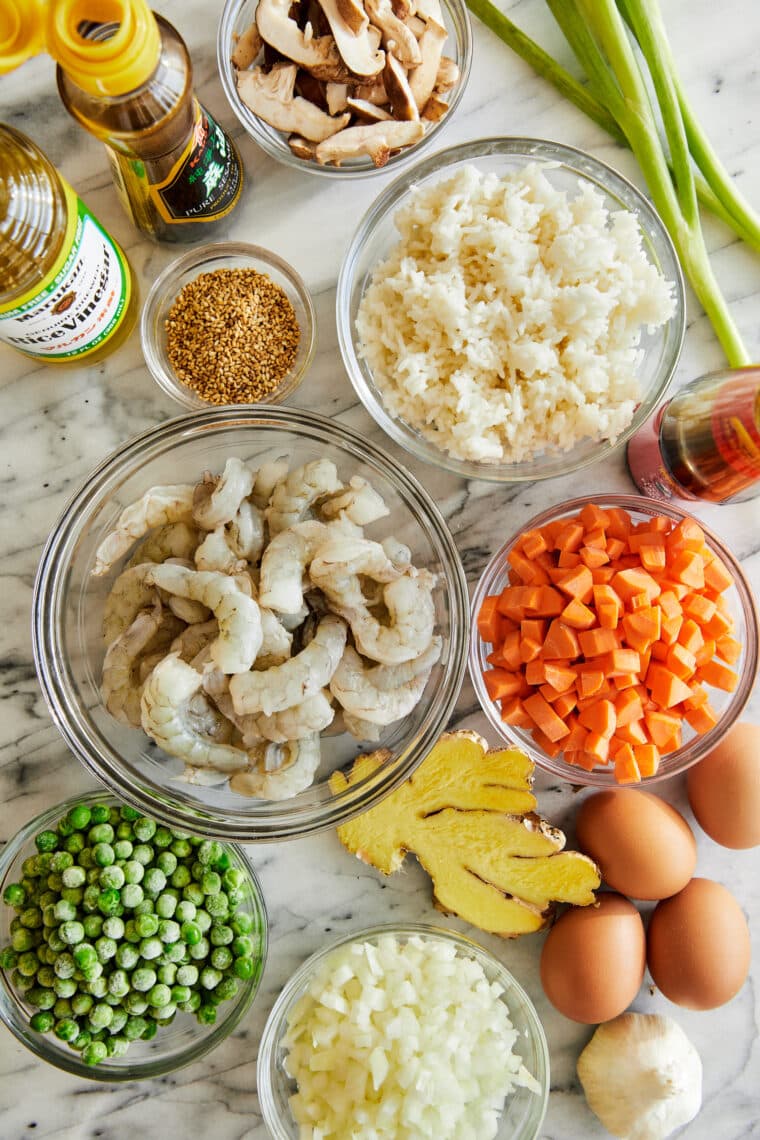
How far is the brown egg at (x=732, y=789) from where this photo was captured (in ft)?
4.79

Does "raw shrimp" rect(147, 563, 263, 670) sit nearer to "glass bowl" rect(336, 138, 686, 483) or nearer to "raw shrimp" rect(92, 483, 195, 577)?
"raw shrimp" rect(92, 483, 195, 577)

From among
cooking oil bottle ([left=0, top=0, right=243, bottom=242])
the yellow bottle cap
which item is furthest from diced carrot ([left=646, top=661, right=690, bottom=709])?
the yellow bottle cap

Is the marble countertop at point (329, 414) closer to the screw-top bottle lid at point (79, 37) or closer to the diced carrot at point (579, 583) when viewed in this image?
the diced carrot at point (579, 583)

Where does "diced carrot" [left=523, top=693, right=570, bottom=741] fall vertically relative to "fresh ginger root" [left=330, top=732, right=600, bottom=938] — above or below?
above

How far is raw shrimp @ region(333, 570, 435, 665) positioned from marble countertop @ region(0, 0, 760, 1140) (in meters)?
0.38

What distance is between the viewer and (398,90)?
138 centimetres

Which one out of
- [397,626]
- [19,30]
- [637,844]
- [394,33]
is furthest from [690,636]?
[19,30]

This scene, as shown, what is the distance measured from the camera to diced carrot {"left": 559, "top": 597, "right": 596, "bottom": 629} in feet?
4.35

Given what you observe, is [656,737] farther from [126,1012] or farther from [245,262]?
[245,262]

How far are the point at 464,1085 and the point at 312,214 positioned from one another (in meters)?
1.56

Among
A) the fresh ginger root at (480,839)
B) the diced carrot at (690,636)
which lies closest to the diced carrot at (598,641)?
the diced carrot at (690,636)

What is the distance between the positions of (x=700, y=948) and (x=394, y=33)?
1618mm

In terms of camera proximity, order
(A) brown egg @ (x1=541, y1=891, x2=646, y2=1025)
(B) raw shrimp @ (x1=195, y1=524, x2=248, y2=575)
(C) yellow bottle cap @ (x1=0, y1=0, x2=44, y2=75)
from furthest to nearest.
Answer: (A) brown egg @ (x1=541, y1=891, x2=646, y2=1025) < (B) raw shrimp @ (x1=195, y1=524, x2=248, y2=575) < (C) yellow bottle cap @ (x1=0, y1=0, x2=44, y2=75)

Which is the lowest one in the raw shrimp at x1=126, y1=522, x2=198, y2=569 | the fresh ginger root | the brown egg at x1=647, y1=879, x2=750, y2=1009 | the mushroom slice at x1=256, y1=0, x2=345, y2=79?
the brown egg at x1=647, y1=879, x2=750, y2=1009
